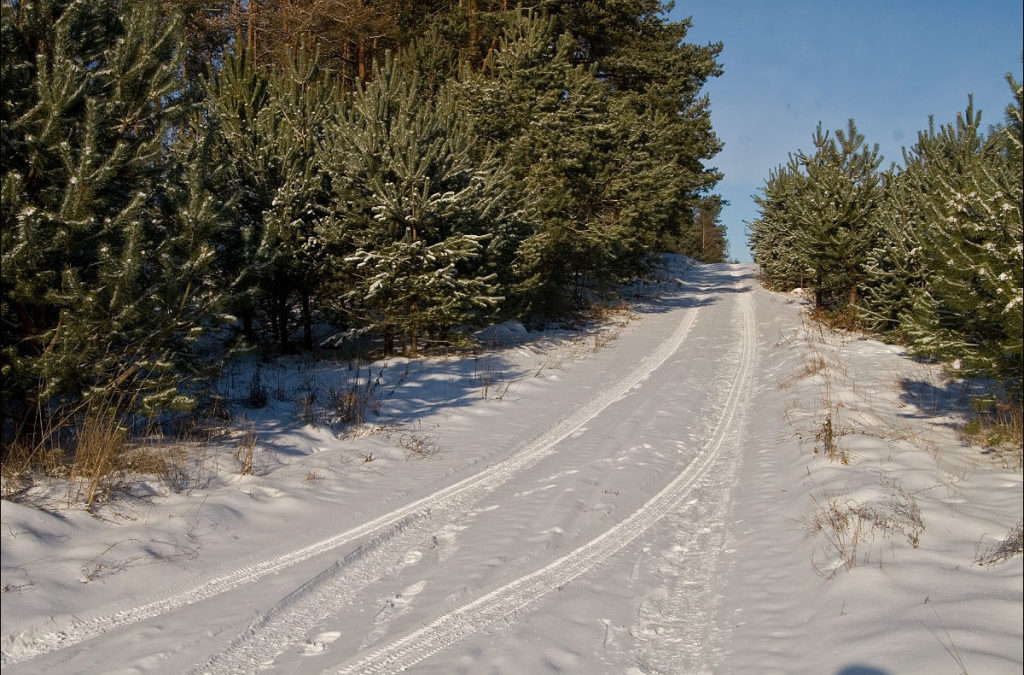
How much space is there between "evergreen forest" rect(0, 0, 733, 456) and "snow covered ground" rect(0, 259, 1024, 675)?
5.46ft

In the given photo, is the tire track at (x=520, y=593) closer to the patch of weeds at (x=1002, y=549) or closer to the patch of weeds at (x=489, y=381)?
the patch of weeds at (x=1002, y=549)

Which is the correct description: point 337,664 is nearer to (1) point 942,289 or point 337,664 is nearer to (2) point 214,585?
(2) point 214,585

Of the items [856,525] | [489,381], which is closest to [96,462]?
[856,525]

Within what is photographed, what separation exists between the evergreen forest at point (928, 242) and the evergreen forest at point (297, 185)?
18 centimetres

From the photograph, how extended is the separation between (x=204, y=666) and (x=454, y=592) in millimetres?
1713

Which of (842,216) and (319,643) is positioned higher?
(842,216)

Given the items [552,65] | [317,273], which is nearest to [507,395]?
[317,273]

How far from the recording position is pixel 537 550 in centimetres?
559

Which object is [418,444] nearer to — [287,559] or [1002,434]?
[287,559]

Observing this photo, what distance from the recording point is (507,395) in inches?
478

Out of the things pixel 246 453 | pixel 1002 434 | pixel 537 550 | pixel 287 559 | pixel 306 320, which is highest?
pixel 306 320

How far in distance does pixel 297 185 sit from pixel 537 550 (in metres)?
9.74

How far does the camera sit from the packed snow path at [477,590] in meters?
3.91

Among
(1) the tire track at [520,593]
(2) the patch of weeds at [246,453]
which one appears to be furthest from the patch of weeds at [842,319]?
(2) the patch of weeds at [246,453]
